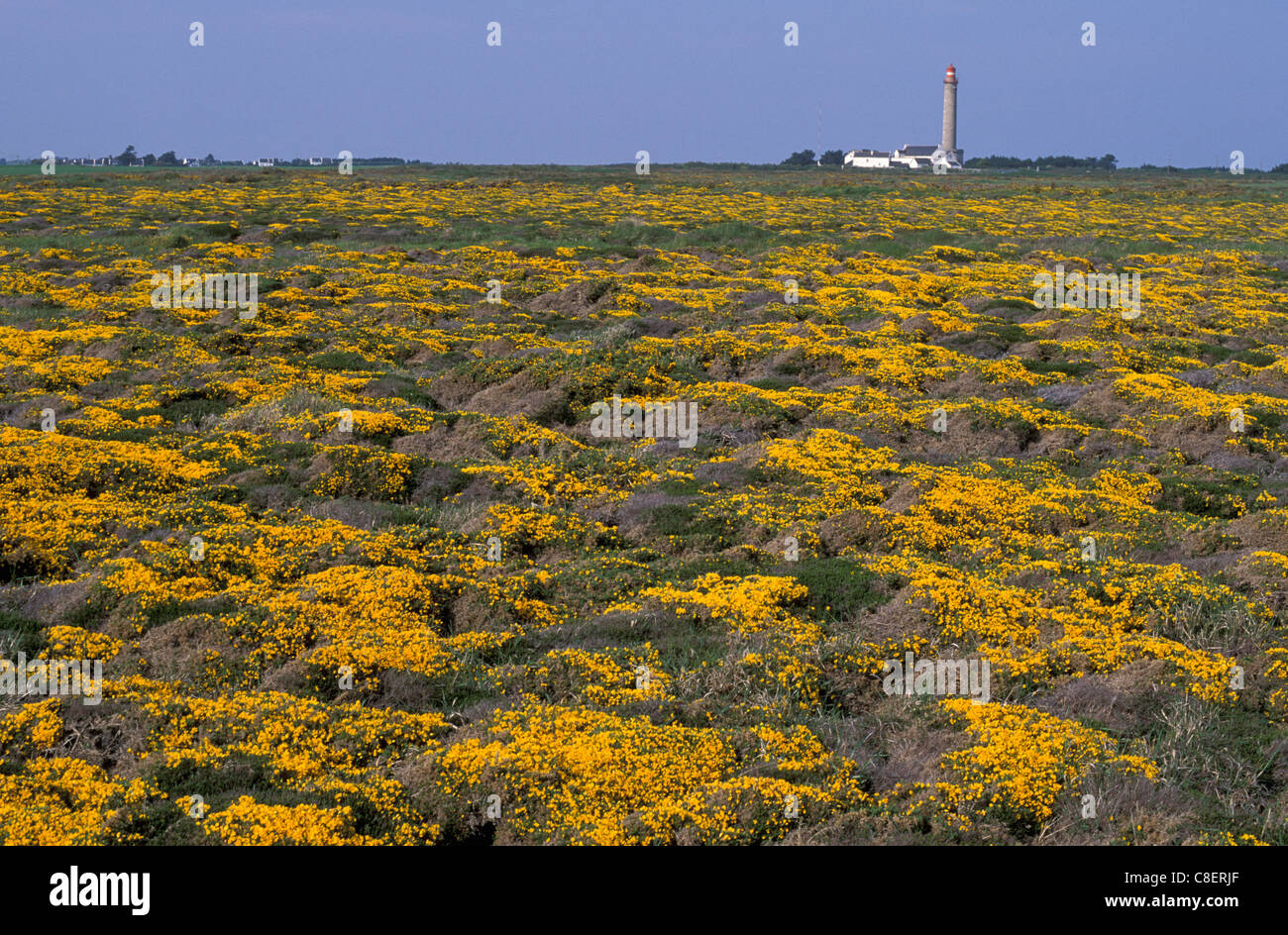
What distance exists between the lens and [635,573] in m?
13.0

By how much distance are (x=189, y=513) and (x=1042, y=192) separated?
287ft

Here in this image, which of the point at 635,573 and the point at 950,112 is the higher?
the point at 950,112

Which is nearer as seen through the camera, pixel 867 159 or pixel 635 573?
pixel 635 573

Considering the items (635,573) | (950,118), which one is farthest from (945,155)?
(635,573)

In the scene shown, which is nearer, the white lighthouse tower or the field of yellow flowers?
the field of yellow flowers

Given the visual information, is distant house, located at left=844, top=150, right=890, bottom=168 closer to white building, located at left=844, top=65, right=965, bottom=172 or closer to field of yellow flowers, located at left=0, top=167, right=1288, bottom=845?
white building, located at left=844, top=65, right=965, bottom=172

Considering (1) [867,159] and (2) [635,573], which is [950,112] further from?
(2) [635,573]

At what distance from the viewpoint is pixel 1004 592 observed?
475 inches

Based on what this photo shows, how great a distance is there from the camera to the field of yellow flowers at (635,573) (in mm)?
8336

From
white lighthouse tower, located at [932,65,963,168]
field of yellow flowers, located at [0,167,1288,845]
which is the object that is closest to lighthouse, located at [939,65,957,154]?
white lighthouse tower, located at [932,65,963,168]

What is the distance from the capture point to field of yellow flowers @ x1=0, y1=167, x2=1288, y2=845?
27.3 ft

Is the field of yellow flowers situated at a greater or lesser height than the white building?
lesser

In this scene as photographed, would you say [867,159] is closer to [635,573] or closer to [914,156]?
[914,156]
